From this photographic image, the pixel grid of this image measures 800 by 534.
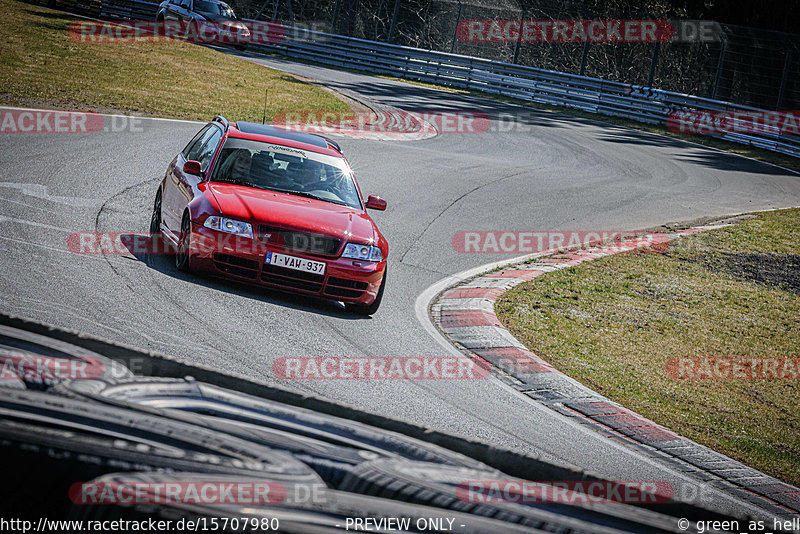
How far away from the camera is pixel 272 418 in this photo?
11.0ft

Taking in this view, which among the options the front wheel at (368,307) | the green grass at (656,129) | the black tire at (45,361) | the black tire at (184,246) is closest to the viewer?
the black tire at (45,361)

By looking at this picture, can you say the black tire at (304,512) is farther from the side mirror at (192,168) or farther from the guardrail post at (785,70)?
the guardrail post at (785,70)

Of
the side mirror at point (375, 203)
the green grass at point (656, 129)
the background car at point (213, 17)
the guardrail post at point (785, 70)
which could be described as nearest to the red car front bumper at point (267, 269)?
the side mirror at point (375, 203)

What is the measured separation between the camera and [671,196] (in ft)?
55.4

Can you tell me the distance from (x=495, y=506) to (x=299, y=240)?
4845mm

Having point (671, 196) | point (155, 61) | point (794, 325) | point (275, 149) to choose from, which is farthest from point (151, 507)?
point (155, 61)

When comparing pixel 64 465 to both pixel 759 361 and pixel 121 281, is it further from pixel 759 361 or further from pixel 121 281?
pixel 759 361

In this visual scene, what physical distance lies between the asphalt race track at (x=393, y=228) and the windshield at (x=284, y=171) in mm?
1181

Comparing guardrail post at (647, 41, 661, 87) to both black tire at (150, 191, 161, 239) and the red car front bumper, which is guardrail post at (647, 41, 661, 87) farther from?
the red car front bumper

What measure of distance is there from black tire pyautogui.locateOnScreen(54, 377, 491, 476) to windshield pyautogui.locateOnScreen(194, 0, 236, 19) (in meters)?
31.2

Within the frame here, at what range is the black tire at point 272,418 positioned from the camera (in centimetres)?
323

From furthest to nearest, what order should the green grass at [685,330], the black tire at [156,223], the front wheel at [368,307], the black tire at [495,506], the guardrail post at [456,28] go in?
the guardrail post at [456,28]
the black tire at [156,223]
the front wheel at [368,307]
the green grass at [685,330]
the black tire at [495,506]

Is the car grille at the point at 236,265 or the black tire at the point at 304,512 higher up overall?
the black tire at the point at 304,512

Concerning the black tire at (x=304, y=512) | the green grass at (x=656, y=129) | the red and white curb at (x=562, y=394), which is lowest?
the red and white curb at (x=562, y=394)
